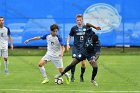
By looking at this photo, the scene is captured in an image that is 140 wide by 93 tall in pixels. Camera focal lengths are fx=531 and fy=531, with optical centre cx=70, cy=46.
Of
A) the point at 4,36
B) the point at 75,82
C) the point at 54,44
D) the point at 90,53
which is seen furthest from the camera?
the point at 4,36

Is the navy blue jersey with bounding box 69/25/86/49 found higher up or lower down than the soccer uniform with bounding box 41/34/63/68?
higher up

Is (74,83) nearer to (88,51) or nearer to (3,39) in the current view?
(88,51)

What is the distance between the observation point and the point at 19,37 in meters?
35.6

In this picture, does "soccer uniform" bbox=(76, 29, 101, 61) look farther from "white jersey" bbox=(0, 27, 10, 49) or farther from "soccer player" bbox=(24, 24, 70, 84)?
"white jersey" bbox=(0, 27, 10, 49)

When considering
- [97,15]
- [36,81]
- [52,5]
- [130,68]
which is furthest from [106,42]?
[36,81]

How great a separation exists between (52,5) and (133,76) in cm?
1801

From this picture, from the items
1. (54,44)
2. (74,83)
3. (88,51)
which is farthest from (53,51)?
(88,51)

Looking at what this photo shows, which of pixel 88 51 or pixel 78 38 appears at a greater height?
pixel 78 38

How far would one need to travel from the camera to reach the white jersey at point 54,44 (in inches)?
663

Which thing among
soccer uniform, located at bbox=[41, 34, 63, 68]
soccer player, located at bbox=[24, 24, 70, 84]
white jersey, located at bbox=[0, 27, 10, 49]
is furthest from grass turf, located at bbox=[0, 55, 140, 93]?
white jersey, located at bbox=[0, 27, 10, 49]

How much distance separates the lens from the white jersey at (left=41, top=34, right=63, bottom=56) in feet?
55.2

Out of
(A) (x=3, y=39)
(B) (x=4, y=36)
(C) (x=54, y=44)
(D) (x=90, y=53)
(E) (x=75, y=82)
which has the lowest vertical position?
(E) (x=75, y=82)

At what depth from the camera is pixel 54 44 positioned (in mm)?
16906

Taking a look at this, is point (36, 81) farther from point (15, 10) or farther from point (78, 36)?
point (15, 10)
